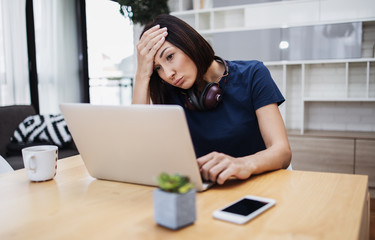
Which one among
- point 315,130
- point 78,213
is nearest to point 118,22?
point 315,130

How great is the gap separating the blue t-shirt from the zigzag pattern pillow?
188cm

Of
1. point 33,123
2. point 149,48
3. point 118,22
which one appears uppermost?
point 118,22

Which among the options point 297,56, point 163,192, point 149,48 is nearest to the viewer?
point 163,192

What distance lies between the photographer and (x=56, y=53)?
4293 millimetres

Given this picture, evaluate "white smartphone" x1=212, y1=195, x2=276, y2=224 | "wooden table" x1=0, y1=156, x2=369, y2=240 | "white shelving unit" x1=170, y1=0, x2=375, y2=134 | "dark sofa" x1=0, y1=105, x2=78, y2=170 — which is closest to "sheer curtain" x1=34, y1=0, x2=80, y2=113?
"dark sofa" x1=0, y1=105, x2=78, y2=170

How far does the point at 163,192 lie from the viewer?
604 mm

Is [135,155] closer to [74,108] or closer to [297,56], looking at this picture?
[74,108]

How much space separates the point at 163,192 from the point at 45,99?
389cm

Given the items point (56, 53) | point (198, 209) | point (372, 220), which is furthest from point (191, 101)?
point (56, 53)

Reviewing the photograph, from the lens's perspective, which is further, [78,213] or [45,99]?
[45,99]

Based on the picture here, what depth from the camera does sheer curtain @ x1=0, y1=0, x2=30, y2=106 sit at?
11.3ft

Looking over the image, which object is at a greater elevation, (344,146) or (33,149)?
(33,149)

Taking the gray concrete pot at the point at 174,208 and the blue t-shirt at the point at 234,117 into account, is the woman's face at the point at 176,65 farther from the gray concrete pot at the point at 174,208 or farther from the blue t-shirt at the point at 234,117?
the gray concrete pot at the point at 174,208

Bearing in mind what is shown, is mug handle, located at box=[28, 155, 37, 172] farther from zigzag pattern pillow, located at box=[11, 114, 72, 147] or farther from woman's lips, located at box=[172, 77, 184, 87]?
zigzag pattern pillow, located at box=[11, 114, 72, 147]
